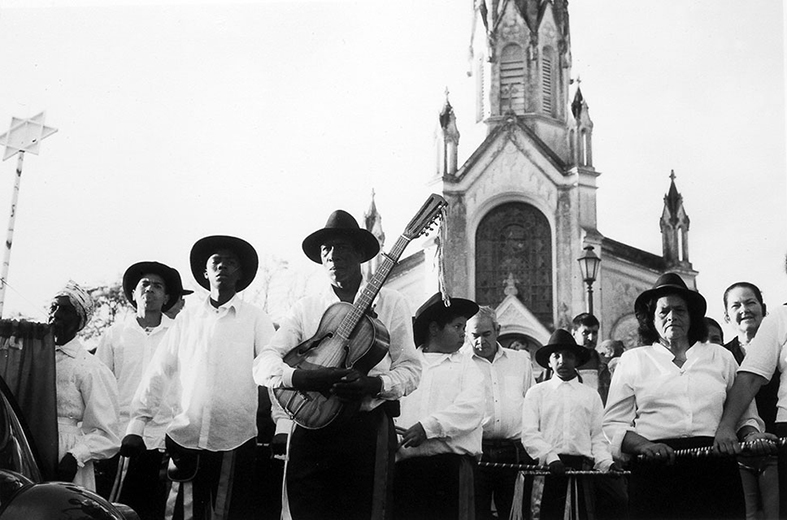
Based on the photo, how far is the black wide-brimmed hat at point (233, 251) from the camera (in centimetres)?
529

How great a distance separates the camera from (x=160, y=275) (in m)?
6.20

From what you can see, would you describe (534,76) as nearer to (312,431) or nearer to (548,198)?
(548,198)

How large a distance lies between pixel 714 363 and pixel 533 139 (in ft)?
68.7

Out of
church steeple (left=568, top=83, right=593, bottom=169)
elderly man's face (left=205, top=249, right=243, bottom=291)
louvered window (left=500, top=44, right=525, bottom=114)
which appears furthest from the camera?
louvered window (left=500, top=44, right=525, bottom=114)

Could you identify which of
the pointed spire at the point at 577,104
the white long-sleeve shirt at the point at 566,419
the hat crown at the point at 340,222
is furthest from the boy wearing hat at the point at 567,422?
the pointed spire at the point at 577,104

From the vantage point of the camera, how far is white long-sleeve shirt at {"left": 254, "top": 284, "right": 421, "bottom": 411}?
181 inches

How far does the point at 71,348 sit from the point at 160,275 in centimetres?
104

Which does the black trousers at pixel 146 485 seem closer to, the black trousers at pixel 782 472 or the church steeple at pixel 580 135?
the black trousers at pixel 782 472

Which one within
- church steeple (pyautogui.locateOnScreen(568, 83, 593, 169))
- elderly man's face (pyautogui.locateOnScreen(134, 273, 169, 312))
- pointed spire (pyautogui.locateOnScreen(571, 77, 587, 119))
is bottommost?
elderly man's face (pyautogui.locateOnScreen(134, 273, 169, 312))

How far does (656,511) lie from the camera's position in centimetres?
457

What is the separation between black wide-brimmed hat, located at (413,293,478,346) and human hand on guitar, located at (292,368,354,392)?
1.67 meters

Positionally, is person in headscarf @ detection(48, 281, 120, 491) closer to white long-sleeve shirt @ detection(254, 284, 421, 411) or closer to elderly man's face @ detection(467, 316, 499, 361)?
white long-sleeve shirt @ detection(254, 284, 421, 411)

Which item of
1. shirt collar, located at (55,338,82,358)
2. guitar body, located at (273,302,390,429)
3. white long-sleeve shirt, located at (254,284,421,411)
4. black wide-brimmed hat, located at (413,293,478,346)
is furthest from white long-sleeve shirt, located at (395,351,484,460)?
shirt collar, located at (55,338,82,358)

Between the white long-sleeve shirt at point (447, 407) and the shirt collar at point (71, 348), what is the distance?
181 cm
